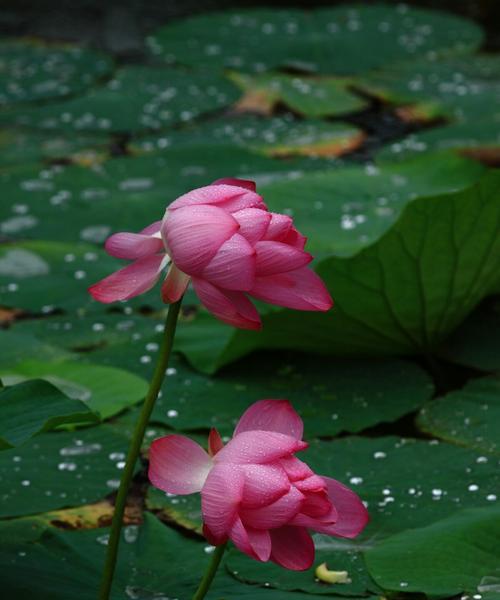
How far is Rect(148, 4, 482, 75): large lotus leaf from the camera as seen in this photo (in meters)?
2.74

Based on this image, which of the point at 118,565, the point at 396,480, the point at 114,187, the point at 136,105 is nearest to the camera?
the point at 118,565

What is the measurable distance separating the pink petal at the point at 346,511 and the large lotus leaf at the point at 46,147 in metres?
1.57

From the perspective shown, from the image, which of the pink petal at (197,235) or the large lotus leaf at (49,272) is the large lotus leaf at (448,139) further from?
the pink petal at (197,235)

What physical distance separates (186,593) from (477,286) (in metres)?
0.56

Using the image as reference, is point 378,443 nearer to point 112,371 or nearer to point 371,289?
point 371,289

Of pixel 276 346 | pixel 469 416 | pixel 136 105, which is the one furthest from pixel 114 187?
pixel 469 416

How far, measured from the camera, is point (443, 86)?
2570 millimetres

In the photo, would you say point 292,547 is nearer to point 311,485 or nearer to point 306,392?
point 311,485

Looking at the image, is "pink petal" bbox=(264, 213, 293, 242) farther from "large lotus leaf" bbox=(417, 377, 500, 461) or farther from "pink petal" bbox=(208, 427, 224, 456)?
"large lotus leaf" bbox=(417, 377, 500, 461)

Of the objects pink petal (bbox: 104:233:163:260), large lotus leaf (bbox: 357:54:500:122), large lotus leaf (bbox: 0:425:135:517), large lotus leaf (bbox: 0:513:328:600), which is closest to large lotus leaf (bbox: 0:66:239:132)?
large lotus leaf (bbox: 357:54:500:122)

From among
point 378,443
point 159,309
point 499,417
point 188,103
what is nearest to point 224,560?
point 378,443

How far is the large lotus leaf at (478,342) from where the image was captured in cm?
140

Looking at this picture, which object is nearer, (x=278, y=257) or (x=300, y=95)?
(x=278, y=257)

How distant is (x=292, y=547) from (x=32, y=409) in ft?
0.81
